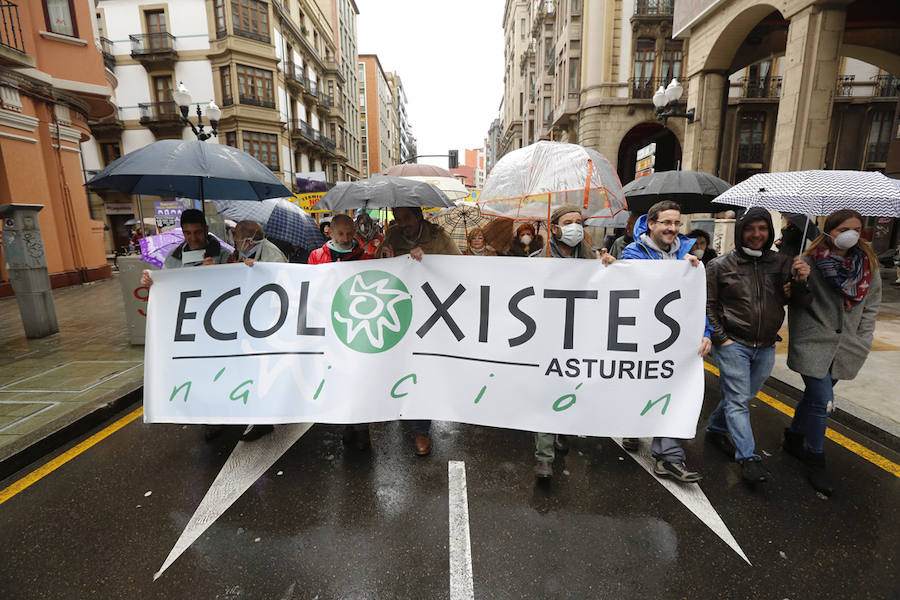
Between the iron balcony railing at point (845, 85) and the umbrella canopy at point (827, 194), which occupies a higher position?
the iron balcony railing at point (845, 85)

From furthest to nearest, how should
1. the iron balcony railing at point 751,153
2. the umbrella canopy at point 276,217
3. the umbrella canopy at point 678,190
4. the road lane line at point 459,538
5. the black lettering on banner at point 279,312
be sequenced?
the iron balcony railing at point 751,153 → the umbrella canopy at point 276,217 → the umbrella canopy at point 678,190 → the black lettering on banner at point 279,312 → the road lane line at point 459,538

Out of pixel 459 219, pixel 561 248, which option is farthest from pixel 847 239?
pixel 459 219

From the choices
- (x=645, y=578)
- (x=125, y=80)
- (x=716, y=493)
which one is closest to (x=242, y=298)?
(x=645, y=578)

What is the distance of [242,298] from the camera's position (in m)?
3.31

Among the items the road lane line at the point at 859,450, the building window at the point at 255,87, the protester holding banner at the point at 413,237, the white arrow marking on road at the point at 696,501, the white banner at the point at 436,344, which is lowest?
the road lane line at the point at 859,450

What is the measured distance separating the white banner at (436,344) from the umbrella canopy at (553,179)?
794 mm

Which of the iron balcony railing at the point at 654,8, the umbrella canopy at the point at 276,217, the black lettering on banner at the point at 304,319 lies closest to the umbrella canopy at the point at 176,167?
the black lettering on banner at the point at 304,319

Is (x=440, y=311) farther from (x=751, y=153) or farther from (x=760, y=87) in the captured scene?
(x=760, y=87)

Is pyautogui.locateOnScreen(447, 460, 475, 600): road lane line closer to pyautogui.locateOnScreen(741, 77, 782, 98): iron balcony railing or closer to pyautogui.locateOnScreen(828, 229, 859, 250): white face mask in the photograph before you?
pyautogui.locateOnScreen(828, 229, 859, 250): white face mask

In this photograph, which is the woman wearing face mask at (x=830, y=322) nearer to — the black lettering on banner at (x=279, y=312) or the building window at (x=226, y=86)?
the black lettering on banner at (x=279, y=312)

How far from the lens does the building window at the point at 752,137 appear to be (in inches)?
962

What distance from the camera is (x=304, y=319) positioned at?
10.7 ft

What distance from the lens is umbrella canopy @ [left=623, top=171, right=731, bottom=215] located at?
5.73 m

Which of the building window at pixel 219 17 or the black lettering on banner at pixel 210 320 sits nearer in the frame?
the black lettering on banner at pixel 210 320
